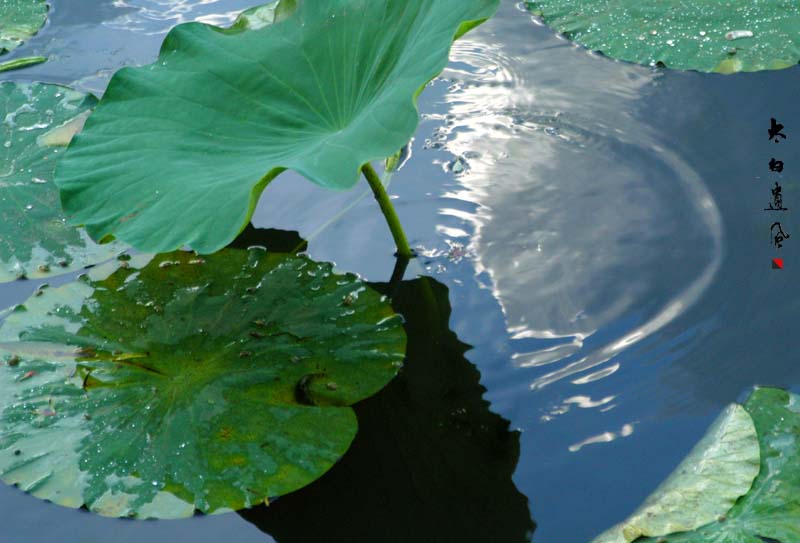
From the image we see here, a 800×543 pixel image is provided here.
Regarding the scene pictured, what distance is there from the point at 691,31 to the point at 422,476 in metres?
1.54

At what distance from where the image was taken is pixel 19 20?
285 cm

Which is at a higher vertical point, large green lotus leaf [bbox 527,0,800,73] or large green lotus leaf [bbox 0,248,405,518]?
large green lotus leaf [bbox 527,0,800,73]

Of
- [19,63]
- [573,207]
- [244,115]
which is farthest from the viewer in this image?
[19,63]

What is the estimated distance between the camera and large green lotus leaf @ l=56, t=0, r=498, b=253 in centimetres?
140

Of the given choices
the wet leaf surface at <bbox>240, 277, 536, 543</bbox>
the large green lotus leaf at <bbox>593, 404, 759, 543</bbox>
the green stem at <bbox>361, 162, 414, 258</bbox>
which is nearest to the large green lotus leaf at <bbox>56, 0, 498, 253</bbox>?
the green stem at <bbox>361, 162, 414, 258</bbox>

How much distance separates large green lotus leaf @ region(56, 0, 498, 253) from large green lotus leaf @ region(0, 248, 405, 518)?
0.23 meters

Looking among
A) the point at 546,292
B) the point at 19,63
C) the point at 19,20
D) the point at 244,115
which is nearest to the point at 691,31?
the point at 546,292

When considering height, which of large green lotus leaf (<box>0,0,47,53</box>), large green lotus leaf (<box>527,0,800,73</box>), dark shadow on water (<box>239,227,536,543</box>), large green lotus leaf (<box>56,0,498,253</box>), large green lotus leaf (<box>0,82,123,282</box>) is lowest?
dark shadow on water (<box>239,227,536,543</box>)

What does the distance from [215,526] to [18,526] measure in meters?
0.33

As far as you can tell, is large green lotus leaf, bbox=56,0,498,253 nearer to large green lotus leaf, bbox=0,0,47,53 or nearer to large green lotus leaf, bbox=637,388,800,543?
large green lotus leaf, bbox=637,388,800,543

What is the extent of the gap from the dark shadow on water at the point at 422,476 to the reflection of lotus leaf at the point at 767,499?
0.84 ft

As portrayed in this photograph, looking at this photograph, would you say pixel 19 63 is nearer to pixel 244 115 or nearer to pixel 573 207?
pixel 244 115

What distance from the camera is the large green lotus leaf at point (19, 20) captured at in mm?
2770

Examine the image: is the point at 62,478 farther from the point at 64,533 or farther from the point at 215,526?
the point at 215,526
